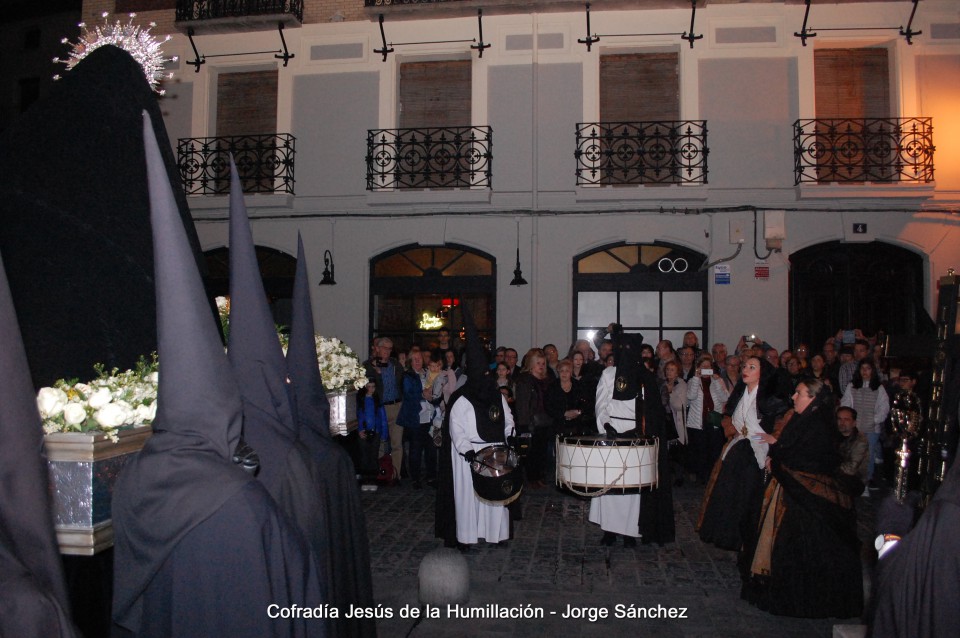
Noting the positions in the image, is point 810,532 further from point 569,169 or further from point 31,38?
point 31,38

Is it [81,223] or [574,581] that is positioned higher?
[81,223]

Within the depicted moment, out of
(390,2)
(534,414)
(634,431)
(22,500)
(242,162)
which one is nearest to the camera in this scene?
(22,500)

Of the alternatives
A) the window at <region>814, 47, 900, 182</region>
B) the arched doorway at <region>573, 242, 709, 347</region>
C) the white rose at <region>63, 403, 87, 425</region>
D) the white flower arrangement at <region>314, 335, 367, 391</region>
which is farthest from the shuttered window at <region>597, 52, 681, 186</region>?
the white rose at <region>63, 403, 87, 425</region>

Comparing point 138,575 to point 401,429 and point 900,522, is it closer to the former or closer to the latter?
point 900,522

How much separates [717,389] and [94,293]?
28.8 feet

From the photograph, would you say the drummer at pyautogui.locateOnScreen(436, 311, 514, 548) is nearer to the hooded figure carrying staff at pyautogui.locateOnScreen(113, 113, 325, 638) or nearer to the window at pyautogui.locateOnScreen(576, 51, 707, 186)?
the hooded figure carrying staff at pyautogui.locateOnScreen(113, 113, 325, 638)

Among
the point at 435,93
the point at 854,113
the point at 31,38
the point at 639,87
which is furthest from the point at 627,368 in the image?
the point at 31,38

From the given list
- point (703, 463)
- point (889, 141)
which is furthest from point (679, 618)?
point (889, 141)

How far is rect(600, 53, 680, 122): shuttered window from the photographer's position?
47.6 ft

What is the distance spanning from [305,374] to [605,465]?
10.3ft

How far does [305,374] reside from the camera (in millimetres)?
4156

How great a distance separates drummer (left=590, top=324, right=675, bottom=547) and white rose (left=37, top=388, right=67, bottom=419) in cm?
546

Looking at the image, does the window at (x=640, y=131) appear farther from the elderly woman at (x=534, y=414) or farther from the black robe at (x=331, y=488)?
the black robe at (x=331, y=488)

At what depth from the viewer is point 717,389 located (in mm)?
10445
